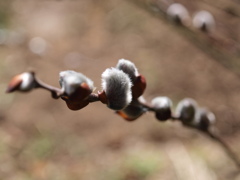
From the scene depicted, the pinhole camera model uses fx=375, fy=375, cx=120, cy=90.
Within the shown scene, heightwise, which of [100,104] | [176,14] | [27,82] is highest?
[27,82]

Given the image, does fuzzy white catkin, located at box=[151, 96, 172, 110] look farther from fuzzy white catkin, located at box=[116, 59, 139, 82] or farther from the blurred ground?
the blurred ground

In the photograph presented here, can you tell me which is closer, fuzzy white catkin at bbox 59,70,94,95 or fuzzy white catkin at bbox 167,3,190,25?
fuzzy white catkin at bbox 59,70,94,95

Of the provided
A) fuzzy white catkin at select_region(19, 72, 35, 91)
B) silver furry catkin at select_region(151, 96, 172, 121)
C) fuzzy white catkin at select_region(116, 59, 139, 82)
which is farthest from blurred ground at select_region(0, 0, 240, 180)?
fuzzy white catkin at select_region(19, 72, 35, 91)

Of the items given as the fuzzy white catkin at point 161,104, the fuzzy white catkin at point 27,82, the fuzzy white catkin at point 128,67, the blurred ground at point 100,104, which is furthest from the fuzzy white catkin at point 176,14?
the fuzzy white catkin at point 27,82

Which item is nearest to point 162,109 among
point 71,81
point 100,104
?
point 71,81

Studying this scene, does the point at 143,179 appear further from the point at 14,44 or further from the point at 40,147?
the point at 14,44

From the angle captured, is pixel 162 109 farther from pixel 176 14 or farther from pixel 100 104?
pixel 100 104
